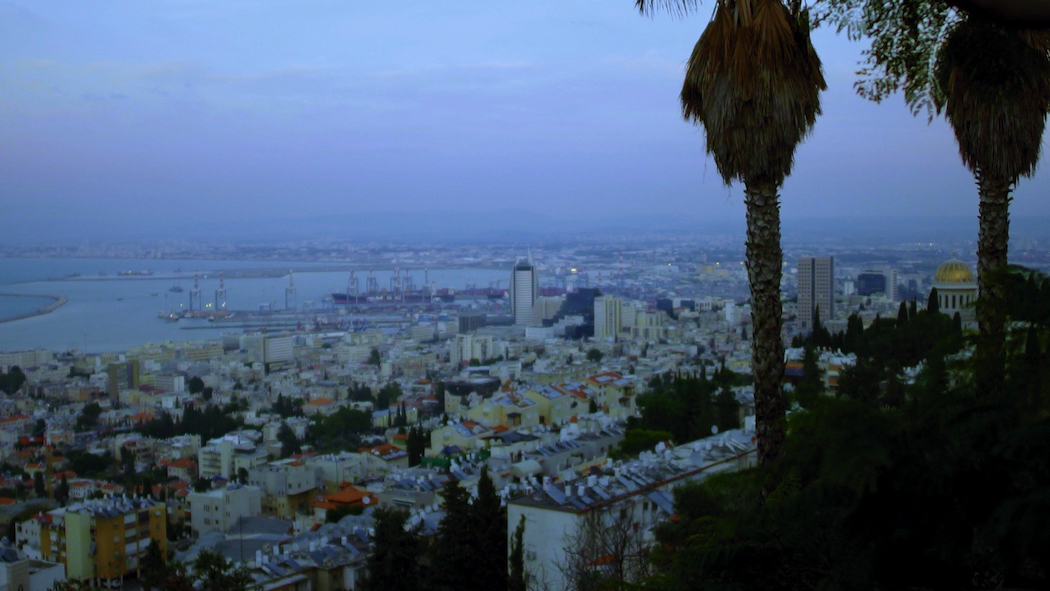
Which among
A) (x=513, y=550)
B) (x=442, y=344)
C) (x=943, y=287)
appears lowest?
(x=442, y=344)

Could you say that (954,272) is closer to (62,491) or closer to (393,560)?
(393,560)

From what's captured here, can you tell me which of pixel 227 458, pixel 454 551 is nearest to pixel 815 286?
pixel 227 458

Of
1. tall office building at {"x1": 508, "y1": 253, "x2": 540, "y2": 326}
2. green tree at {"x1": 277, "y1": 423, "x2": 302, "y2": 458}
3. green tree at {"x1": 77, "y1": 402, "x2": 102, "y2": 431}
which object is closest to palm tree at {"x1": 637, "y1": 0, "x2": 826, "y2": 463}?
green tree at {"x1": 277, "y1": 423, "x2": 302, "y2": 458}

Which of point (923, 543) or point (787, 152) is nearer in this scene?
point (923, 543)

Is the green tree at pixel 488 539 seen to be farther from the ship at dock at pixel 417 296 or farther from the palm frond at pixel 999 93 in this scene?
the ship at dock at pixel 417 296

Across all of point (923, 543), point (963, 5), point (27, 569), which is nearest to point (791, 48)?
point (963, 5)

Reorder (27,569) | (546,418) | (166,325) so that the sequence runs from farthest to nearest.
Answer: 1. (166,325)
2. (546,418)
3. (27,569)

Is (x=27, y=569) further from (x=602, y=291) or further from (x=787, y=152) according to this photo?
(x=602, y=291)
